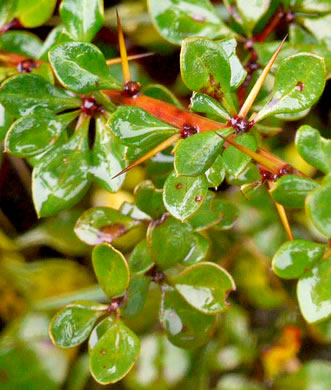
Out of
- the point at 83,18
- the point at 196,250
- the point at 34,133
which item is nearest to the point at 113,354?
the point at 196,250

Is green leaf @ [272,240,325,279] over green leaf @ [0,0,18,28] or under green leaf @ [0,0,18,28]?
under

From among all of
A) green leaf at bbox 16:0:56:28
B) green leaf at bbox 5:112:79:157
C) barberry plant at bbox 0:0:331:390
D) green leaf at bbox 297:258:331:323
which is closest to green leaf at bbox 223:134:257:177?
barberry plant at bbox 0:0:331:390

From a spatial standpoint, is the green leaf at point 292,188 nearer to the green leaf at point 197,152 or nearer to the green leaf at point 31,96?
the green leaf at point 197,152

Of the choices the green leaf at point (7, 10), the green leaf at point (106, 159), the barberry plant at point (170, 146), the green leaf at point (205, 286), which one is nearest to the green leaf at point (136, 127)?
the barberry plant at point (170, 146)

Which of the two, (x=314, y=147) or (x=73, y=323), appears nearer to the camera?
(x=314, y=147)

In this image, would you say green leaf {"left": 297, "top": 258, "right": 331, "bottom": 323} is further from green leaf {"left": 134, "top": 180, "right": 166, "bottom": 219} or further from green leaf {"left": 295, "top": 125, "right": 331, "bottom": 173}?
green leaf {"left": 134, "top": 180, "right": 166, "bottom": 219}

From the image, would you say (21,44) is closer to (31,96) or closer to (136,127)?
(31,96)
